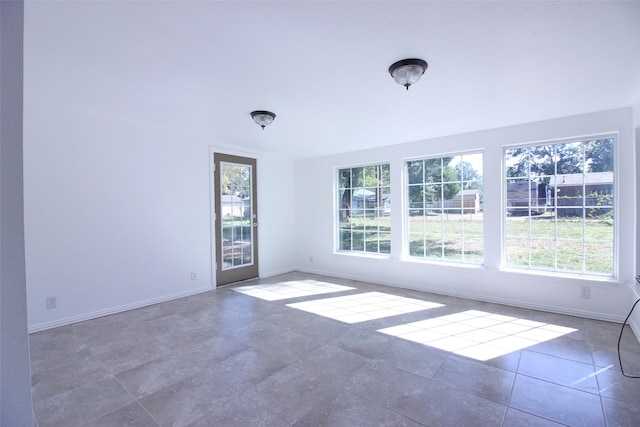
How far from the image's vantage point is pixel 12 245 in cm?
75

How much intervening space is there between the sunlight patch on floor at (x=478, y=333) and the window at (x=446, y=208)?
1.14 meters

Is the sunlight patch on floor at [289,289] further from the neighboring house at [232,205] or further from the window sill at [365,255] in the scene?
the neighboring house at [232,205]

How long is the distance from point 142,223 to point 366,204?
11.7ft

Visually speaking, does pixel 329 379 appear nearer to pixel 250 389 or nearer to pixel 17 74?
pixel 250 389

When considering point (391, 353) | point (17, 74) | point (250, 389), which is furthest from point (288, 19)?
point (391, 353)

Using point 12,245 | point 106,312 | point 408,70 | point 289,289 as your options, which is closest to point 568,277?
point 408,70

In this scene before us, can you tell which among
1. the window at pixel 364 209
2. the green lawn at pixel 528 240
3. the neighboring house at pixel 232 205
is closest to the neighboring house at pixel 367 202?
the window at pixel 364 209

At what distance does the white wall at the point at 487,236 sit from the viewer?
3.26m

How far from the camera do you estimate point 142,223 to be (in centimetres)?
394

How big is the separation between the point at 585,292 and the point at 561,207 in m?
1.03

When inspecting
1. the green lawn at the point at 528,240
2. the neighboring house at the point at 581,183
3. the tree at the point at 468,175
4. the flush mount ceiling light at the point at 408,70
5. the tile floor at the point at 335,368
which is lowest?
the tile floor at the point at 335,368

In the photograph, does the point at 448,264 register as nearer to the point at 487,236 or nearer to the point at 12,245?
the point at 487,236

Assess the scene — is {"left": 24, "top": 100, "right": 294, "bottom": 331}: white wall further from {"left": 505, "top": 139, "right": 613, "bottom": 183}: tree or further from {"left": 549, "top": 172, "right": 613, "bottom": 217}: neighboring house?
{"left": 549, "top": 172, "right": 613, "bottom": 217}: neighboring house

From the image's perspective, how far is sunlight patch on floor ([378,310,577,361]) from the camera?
2.73 metres
